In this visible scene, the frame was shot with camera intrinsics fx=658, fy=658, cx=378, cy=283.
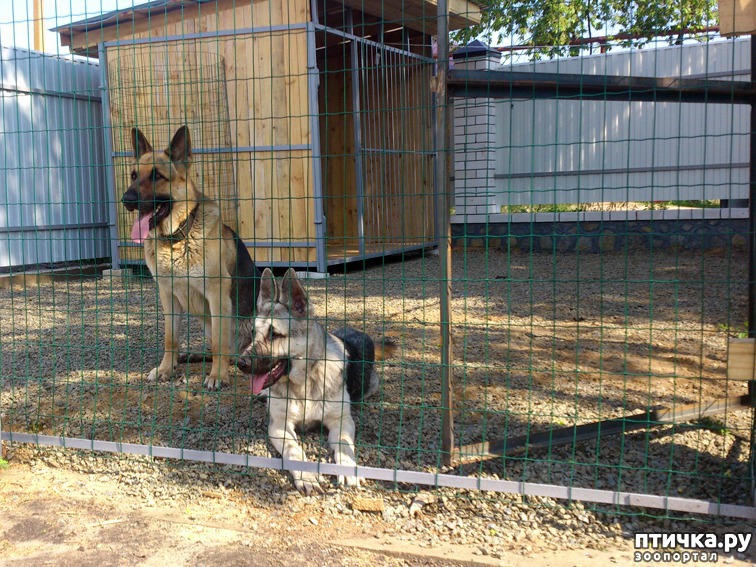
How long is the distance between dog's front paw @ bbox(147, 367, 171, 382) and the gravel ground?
0.13 metres

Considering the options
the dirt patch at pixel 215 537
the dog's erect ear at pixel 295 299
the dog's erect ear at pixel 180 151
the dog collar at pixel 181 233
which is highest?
the dog's erect ear at pixel 180 151

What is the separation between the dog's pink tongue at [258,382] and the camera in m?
3.67

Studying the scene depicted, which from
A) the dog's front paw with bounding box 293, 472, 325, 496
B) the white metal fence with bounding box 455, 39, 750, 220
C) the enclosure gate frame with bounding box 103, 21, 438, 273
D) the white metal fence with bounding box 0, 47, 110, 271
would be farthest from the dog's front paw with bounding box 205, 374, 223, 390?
the white metal fence with bounding box 455, 39, 750, 220

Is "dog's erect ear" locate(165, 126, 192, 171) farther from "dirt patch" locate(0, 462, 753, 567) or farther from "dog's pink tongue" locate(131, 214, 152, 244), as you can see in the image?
"dirt patch" locate(0, 462, 753, 567)

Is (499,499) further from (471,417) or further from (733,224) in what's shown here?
(733,224)

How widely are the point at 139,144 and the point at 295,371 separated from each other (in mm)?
2444

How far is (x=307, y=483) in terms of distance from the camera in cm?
348

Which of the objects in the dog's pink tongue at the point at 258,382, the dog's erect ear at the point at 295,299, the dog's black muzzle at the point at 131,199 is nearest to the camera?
the dog's pink tongue at the point at 258,382

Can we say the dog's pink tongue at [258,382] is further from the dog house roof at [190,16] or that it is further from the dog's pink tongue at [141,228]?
the dog house roof at [190,16]

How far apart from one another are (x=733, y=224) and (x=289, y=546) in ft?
30.1

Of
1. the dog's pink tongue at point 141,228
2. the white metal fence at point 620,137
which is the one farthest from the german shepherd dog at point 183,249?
the white metal fence at point 620,137

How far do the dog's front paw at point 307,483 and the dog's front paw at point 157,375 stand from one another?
1.97 m

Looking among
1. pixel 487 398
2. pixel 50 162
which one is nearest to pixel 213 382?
pixel 487 398

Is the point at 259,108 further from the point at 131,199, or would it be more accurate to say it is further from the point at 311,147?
the point at 131,199
